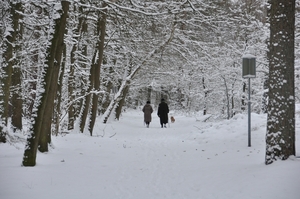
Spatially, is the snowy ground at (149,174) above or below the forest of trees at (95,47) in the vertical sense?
below

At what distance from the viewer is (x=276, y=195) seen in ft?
14.5

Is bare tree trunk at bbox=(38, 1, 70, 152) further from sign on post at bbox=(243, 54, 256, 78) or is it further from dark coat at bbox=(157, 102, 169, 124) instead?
dark coat at bbox=(157, 102, 169, 124)

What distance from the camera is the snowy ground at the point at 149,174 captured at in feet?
15.9

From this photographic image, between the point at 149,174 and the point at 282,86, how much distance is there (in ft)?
10.3

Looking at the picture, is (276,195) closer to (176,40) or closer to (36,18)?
(36,18)

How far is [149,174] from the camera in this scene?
6.63m

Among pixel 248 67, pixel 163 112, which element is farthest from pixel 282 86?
pixel 163 112

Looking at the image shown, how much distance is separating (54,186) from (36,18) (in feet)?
17.1

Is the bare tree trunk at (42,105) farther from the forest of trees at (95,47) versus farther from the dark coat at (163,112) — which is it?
the dark coat at (163,112)

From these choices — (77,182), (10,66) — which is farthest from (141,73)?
(77,182)

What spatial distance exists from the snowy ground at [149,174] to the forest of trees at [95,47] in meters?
0.80

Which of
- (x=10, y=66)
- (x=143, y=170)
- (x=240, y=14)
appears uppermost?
(x=240, y=14)

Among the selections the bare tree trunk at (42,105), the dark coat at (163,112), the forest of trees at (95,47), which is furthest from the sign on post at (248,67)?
the dark coat at (163,112)

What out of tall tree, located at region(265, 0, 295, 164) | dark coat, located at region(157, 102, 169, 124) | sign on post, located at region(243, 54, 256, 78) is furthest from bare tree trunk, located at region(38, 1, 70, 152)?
dark coat, located at region(157, 102, 169, 124)
